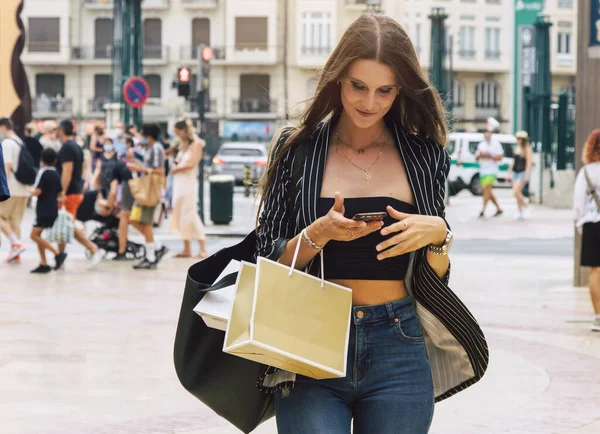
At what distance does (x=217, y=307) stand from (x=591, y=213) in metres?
7.70

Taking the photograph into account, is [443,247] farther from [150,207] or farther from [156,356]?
[150,207]

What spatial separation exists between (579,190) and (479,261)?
20.8 feet

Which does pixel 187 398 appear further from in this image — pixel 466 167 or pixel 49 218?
pixel 466 167

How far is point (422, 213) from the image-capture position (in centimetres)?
339

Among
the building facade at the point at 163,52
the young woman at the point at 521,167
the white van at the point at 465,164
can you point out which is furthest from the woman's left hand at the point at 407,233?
the building facade at the point at 163,52

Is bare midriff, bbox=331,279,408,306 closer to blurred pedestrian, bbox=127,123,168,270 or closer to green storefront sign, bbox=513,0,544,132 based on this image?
blurred pedestrian, bbox=127,123,168,270

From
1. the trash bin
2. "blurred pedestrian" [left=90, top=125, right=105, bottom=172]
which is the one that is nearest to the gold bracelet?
the trash bin

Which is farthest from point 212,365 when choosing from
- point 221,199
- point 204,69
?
point 204,69

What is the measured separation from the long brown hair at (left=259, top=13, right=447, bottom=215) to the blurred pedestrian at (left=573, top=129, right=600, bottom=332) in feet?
22.9

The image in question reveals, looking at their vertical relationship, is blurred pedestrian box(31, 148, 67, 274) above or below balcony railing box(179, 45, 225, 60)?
below

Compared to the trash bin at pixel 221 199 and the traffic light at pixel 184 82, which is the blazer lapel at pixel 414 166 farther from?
the traffic light at pixel 184 82

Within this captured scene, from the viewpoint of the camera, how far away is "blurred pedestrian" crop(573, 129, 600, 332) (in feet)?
33.9

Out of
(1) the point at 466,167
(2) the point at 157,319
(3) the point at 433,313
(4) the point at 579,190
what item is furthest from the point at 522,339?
(1) the point at 466,167

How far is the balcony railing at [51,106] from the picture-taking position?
67.7 meters
